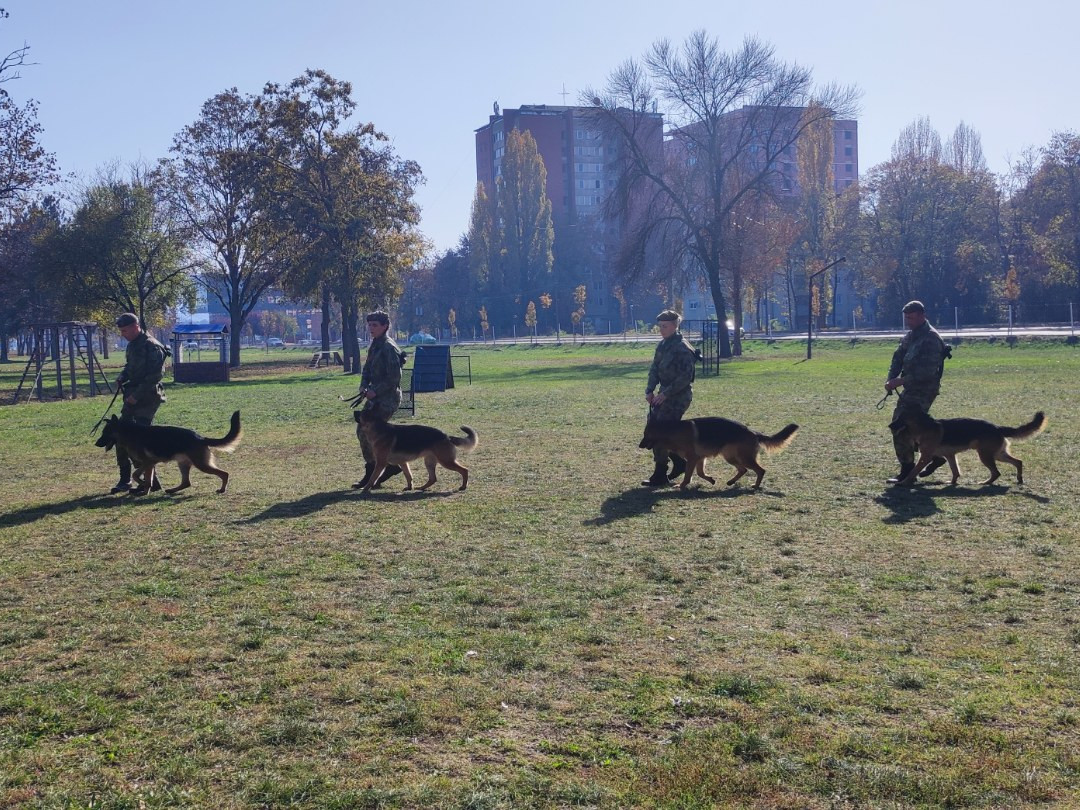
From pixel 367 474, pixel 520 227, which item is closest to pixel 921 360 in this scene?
pixel 367 474

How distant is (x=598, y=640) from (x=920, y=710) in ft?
6.11

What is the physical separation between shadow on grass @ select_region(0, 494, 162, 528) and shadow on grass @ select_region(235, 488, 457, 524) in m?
1.65

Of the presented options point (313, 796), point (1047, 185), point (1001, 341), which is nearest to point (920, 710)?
point (313, 796)

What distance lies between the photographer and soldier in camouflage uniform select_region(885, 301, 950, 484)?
36.7 feet

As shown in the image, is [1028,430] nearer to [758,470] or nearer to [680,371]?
[758,470]

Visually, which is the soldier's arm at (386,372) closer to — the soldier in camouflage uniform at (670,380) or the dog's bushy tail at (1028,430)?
the soldier in camouflage uniform at (670,380)

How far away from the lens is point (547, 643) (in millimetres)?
5840

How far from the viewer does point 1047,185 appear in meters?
66.9

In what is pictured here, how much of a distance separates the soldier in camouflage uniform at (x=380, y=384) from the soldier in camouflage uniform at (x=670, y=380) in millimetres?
3012

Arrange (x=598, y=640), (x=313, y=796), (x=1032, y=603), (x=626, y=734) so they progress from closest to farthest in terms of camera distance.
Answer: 1. (x=313, y=796)
2. (x=626, y=734)
3. (x=598, y=640)
4. (x=1032, y=603)

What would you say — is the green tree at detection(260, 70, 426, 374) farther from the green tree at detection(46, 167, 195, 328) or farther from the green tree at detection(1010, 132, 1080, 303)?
the green tree at detection(1010, 132, 1080, 303)

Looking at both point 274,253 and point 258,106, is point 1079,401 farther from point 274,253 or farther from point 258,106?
point 274,253

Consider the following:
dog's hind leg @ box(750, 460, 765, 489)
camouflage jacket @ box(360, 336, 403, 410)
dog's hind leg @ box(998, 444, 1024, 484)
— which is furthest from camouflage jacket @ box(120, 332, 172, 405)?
dog's hind leg @ box(998, 444, 1024, 484)

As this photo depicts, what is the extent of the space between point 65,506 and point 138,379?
5.62 feet
